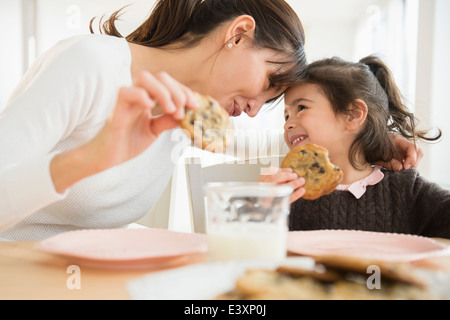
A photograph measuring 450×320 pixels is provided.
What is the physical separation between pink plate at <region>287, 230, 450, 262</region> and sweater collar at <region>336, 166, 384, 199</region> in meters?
0.70

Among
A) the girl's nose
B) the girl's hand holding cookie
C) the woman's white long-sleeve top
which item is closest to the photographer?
the woman's white long-sleeve top

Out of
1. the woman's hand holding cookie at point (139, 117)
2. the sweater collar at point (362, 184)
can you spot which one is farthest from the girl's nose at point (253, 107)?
the woman's hand holding cookie at point (139, 117)

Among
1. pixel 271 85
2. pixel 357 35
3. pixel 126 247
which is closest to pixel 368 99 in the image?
pixel 271 85

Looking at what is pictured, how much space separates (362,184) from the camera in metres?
1.52

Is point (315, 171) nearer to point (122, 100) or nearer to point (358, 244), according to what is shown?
point (358, 244)

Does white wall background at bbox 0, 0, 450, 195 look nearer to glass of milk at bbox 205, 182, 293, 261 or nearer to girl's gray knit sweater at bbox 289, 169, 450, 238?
girl's gray knit sweater at bbox 289, 169, 450, 238

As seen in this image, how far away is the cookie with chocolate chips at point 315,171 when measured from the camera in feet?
3.59

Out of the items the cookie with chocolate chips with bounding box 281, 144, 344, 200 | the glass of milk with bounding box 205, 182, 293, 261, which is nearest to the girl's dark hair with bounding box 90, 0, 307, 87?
the cookie with chocolate chips with bounding box 281, 144, 344, 200

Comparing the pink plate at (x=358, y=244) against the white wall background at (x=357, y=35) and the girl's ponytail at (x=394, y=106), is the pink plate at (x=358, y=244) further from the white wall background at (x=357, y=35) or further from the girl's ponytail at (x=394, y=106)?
the white wall background at (x=357, y=35)

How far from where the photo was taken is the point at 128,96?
0.61 metres

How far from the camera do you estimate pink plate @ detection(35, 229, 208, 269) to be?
0.59 meters

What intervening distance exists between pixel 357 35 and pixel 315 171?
532 centimetres
